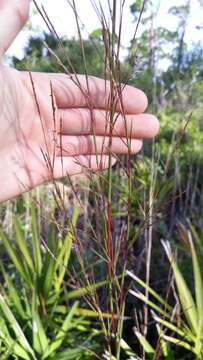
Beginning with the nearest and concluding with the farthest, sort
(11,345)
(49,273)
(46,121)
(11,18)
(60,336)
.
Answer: (11,18) < (46,121) < (11,345) < (60,336) < (49,273)

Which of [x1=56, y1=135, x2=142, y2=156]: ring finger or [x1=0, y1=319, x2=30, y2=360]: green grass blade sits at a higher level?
[x1=56, y1=135, x2=142, y2=156]: ring finger

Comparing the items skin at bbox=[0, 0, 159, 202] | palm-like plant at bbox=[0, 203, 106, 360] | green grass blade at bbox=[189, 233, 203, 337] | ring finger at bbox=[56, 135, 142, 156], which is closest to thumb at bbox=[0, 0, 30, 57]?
skin at bbox=[0, 0, 159, 202]

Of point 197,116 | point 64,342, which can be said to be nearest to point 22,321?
point 64,342

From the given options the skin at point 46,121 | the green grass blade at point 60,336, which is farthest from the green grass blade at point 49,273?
the skin at point 46,121

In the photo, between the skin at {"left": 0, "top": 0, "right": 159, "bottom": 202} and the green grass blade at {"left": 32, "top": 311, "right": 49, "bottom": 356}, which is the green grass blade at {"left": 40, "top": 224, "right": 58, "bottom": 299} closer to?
the green grass blade at {"left": 32, "top": 311, "right": 49, "bottom": 356}

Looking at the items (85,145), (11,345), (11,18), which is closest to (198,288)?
(11,345)

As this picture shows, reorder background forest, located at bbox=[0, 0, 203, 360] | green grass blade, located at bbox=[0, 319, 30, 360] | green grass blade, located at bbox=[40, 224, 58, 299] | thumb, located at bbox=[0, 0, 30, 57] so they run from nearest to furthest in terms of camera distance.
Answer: thumb, located at bbox=[0, 0, 30, 57], background forest, located at bbox=[0, 0, 203, 360], green grass blade, located at bbox=[0, 319, 30, 360], green grass blade, located at bbox=[40, 224, 58, 299]

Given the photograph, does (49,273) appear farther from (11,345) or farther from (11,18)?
(11,18)

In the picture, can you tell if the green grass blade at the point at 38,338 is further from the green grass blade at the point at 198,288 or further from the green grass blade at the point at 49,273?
the green grass blade at the point at 198,288
